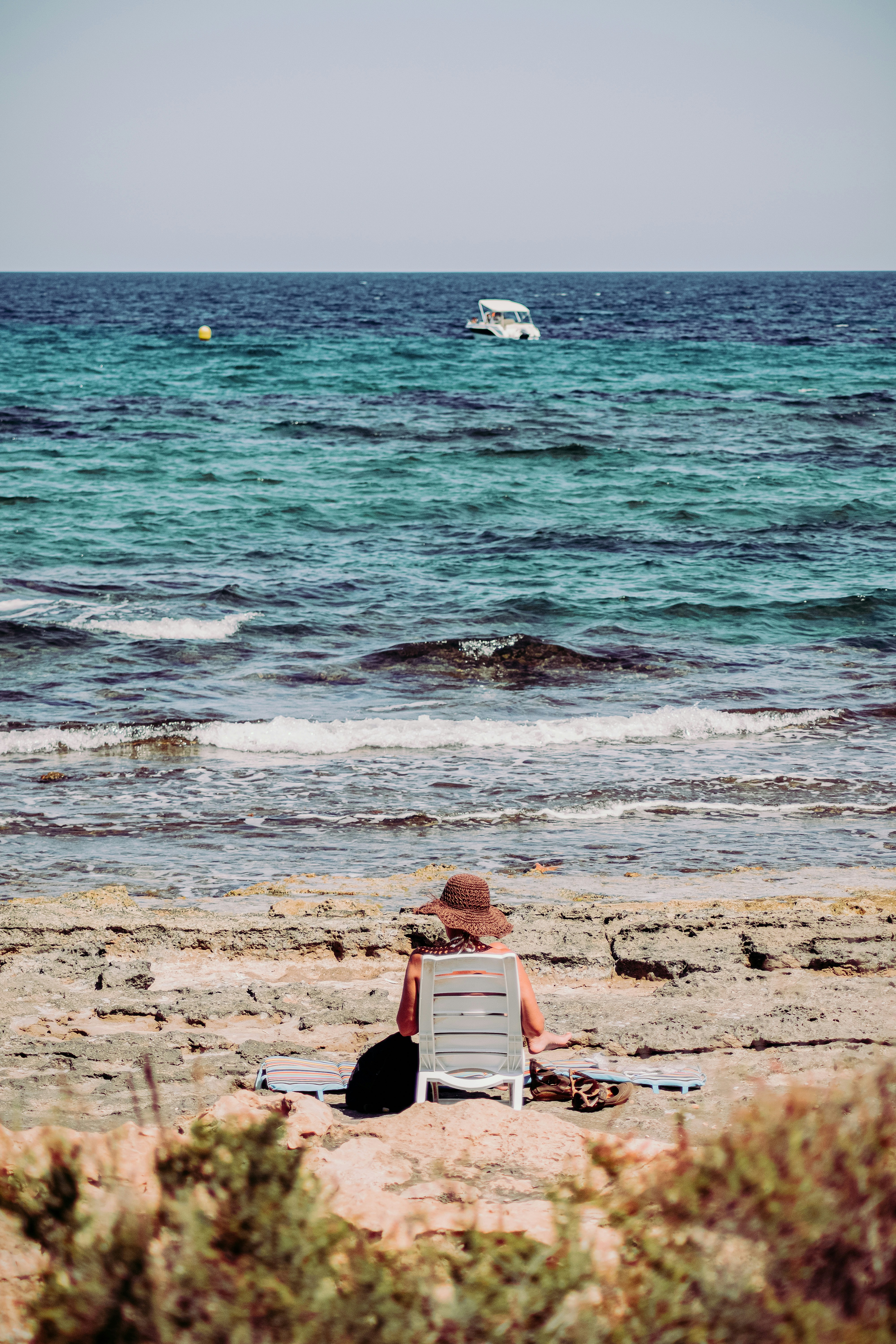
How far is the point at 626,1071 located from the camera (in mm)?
5062

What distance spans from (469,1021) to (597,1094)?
65cm

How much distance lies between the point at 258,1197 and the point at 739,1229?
1.07 m

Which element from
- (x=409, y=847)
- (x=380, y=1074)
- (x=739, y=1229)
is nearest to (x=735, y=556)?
(x=409, y=847)

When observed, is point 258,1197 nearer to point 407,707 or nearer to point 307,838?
point 307,838

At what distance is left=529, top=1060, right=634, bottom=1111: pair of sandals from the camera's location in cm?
470

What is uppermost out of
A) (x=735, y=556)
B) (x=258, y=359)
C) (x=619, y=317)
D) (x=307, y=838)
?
(x=619, y=317)

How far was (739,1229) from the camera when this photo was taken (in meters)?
2.40

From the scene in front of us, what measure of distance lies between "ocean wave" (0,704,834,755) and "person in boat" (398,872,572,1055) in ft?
19.0

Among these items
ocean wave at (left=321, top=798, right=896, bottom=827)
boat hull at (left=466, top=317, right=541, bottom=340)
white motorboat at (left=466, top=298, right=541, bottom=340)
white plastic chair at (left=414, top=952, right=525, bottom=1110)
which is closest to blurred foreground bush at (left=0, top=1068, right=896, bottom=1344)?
white plastic chair at (left=414, top=952, right=525, bottom=1110)

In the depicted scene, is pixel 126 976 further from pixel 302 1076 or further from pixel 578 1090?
pixel 578 1090

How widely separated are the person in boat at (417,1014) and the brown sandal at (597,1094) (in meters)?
0.23

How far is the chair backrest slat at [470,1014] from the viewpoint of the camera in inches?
183

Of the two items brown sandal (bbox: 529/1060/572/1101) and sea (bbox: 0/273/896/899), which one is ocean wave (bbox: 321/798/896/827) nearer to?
sea (bbox: 0/273/896/899)

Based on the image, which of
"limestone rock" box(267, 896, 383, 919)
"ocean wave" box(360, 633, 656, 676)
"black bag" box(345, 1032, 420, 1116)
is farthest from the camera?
"ocean wave" box(360, 633, 656, 676)
